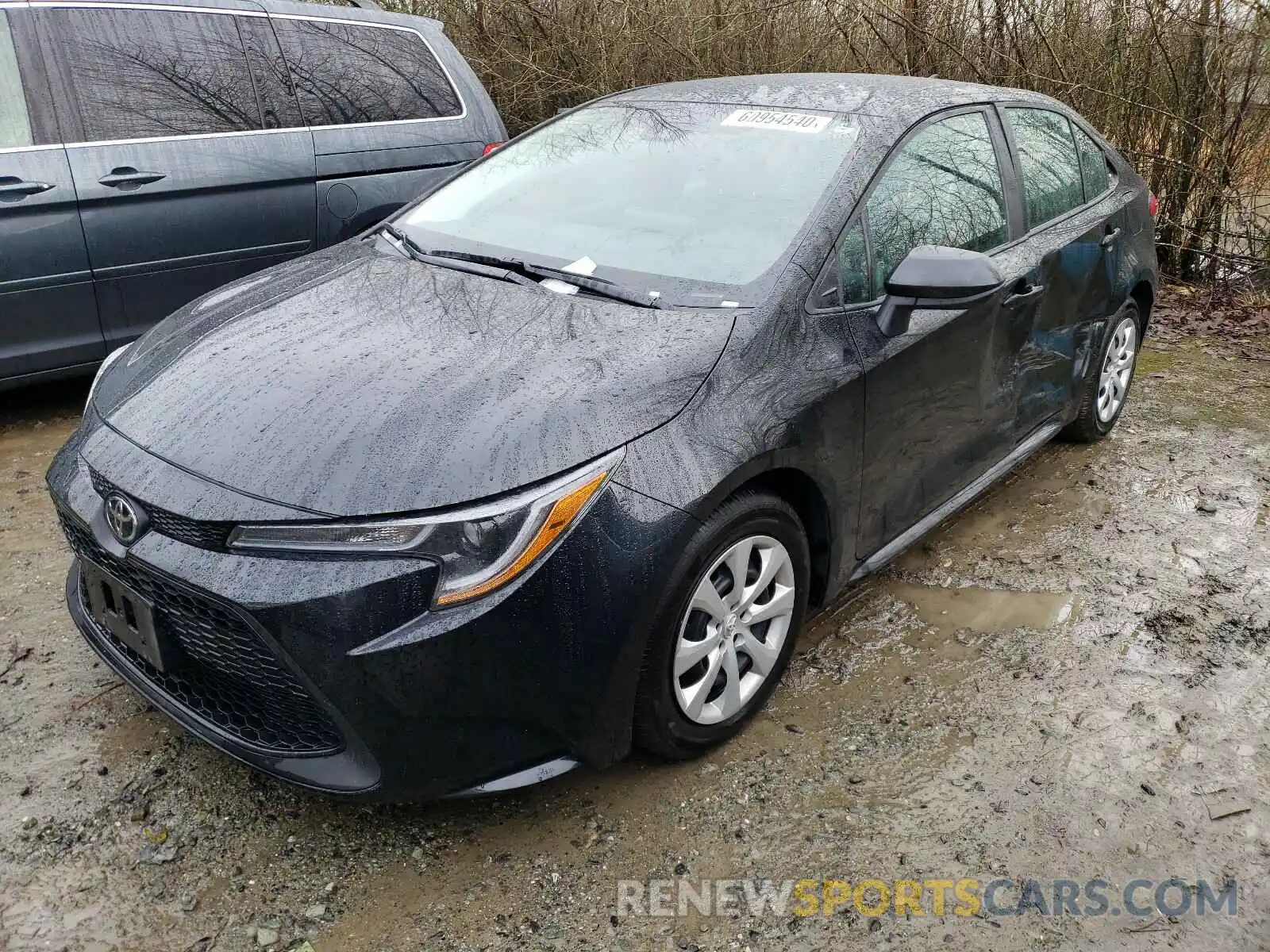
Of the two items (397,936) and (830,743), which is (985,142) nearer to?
(830,743)

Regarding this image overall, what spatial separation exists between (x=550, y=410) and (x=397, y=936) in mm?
1118

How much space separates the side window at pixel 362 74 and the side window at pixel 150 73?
0.91ft

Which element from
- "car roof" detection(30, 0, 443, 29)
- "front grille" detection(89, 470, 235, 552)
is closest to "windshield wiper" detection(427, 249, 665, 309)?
"front grille" detection(89, 470, 235, 552)

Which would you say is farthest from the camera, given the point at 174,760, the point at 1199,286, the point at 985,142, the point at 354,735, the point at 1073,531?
the point at 1199,286

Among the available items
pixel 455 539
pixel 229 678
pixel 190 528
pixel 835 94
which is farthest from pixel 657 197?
pixel 229 678

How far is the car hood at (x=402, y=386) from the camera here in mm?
2084

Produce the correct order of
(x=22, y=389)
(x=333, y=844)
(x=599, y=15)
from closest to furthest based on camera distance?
(x=333, y=844) < (x=22, y=389) < (x=599, y=15)

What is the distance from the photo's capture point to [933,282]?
266cm

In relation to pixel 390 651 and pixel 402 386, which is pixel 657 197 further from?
pixel 390 651

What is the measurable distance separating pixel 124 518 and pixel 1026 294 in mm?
2721

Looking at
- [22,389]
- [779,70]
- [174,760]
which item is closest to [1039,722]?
[174,760]

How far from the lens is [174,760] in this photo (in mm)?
2568

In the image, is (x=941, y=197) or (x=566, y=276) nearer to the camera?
(x=566, y=276)

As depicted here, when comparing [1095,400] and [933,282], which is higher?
[933,282]
